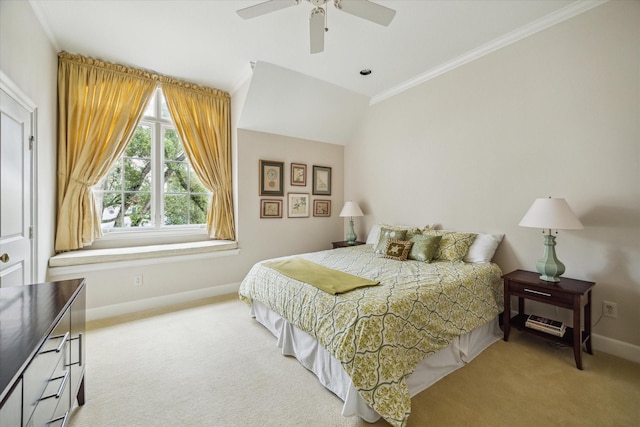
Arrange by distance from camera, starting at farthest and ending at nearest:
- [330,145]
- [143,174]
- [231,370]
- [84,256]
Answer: [330,145] → [143,174] → [84,256] → [231,370]

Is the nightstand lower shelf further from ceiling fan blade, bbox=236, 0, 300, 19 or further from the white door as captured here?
the white door

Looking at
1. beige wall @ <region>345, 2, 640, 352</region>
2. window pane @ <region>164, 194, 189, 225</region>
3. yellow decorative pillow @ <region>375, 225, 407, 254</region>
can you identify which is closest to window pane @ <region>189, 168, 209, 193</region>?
window pane @ <region>164, 194, 189, 225</region>

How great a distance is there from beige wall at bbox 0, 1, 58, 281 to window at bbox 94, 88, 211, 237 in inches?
23.3

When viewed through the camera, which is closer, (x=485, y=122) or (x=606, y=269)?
(x=606, y=269)

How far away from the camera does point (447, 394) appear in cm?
175

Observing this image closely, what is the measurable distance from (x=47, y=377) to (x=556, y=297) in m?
3.11

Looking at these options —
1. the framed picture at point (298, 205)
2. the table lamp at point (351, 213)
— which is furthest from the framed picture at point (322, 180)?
the table lamp at point (351, 213)

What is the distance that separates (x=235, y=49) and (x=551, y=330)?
3.92 meters

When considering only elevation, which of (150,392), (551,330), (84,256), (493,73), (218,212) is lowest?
(150,392)

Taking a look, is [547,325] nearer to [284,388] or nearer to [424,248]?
[424,248]

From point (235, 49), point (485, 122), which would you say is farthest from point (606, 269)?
point (235, 49)

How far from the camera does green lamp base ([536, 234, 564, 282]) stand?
2.23 metres

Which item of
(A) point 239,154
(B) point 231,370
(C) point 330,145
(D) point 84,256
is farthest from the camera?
(C) point 330,145

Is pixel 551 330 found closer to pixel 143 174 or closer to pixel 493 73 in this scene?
pixel 493 73
